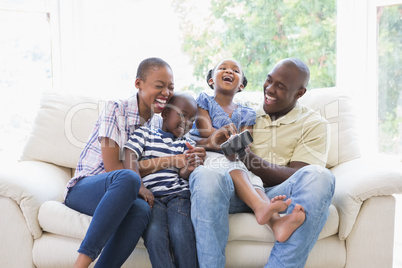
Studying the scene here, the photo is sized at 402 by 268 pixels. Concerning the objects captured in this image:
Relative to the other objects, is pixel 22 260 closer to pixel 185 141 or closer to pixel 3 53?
pixel 185 141

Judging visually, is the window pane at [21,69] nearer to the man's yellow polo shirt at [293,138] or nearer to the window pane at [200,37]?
the window pane at [200,37]

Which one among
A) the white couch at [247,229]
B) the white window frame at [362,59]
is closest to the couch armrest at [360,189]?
the white couch at [247,229]

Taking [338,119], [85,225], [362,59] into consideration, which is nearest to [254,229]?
[85,225]

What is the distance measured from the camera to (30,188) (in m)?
1.69

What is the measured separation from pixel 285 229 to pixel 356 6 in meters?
2.03

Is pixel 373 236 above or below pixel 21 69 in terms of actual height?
below

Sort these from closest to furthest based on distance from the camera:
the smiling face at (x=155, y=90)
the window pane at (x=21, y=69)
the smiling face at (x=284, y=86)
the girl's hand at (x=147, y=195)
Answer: the girl's hand at (x=147, y=195) → the smiling face at (x=155, y=90) → the smiling face at (x=284, y=86) → the window pane at (x=21, y=69)

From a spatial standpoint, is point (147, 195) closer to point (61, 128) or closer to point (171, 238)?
point (171, 238)

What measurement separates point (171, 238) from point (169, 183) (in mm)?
262

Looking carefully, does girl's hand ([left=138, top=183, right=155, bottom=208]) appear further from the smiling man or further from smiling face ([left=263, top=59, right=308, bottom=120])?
smiling face ([left=263, top=59, right=308, bottom=120])

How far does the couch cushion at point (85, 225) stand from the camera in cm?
164

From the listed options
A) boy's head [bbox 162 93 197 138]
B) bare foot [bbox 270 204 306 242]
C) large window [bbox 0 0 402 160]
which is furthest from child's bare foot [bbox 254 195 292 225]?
large window [bbox 0 0 402 160]

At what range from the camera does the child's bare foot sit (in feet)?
4.94

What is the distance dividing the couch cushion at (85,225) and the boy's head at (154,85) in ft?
1.85
